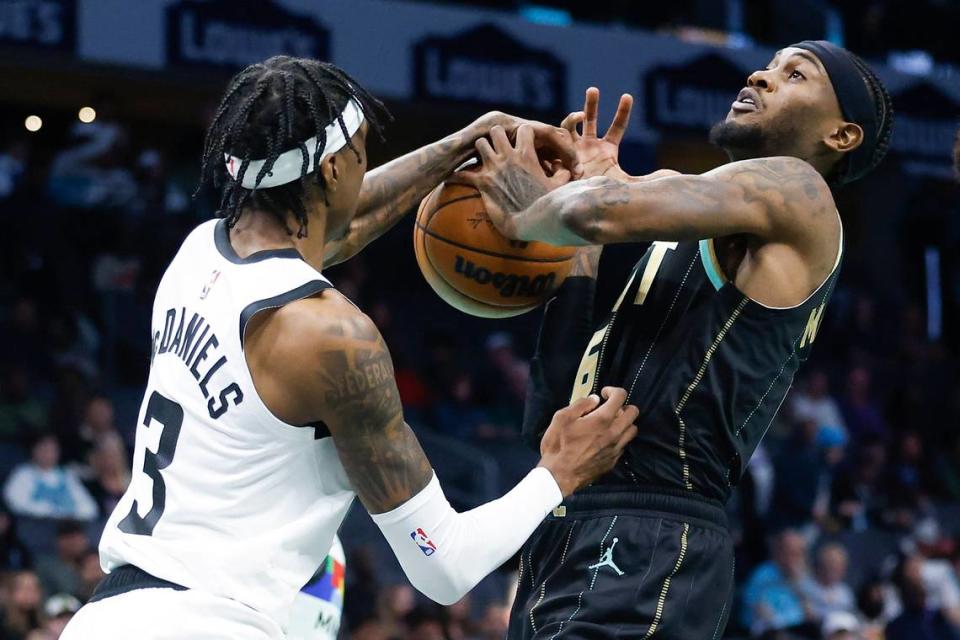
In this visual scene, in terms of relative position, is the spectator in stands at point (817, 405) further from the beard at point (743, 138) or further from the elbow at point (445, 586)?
the elbow at point (445, 586)

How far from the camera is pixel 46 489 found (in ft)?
28.5

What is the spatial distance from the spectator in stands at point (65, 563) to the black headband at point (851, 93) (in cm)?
551

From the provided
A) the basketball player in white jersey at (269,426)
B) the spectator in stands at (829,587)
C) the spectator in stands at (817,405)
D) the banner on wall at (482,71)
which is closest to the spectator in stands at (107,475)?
the banner on wall at (482,71)

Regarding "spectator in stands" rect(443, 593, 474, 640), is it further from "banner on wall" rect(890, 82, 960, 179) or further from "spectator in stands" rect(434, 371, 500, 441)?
"banner on wall" rect(890, 82, 960, 179)

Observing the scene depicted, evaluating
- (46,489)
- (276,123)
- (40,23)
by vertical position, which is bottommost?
(46,489)

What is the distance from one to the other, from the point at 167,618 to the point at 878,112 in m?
2.16

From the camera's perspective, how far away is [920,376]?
14.1m

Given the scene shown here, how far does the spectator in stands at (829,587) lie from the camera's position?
1062cm

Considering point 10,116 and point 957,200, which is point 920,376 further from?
point 10,116

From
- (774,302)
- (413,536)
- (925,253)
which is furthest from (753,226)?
(925,253)

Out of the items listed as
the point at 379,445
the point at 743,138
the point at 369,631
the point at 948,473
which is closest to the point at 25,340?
the point at 369,631

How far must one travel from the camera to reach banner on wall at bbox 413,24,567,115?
11242 mm

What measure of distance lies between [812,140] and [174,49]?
725 centimetres

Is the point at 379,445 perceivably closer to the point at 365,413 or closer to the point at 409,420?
the point at 365,413
